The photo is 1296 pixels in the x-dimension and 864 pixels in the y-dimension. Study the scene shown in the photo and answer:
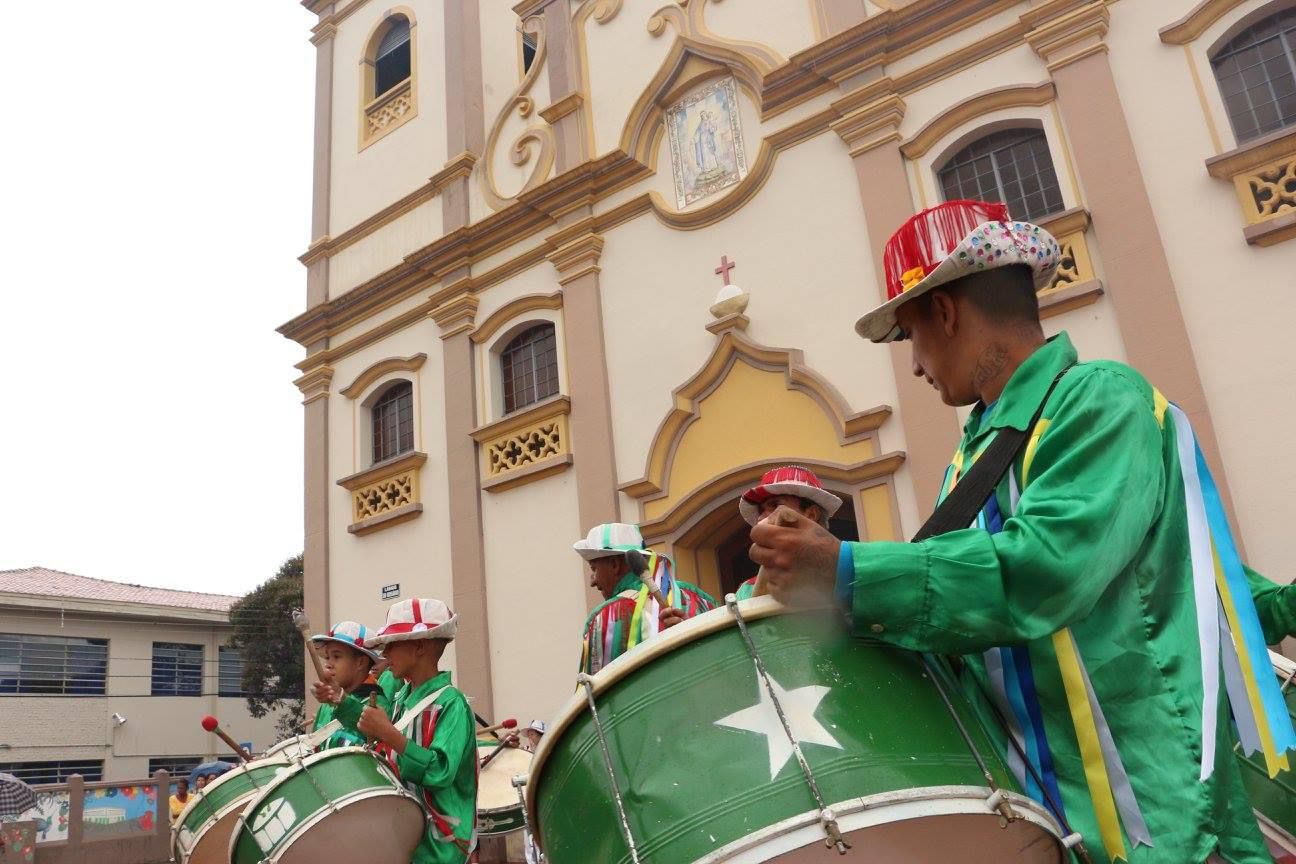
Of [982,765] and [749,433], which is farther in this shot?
[749,433]

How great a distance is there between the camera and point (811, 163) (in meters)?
8.91

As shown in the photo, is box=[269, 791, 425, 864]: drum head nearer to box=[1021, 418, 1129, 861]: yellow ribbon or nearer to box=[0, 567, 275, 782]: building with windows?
box=[1021, 418, 1129, 861]: yellow ribbon

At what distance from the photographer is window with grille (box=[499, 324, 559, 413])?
10.6 m

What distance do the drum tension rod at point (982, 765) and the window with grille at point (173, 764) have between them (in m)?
30.6

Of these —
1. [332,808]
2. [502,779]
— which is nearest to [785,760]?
[332,808]

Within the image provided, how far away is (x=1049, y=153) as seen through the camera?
7945 millimetres

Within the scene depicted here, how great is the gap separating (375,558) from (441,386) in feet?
6.88

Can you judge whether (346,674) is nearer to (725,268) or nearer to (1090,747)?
(1090,747)

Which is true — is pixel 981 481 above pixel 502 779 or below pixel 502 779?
above

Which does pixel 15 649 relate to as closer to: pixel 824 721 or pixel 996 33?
pixel 996 33

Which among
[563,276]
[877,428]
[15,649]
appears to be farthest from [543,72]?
[15,649]

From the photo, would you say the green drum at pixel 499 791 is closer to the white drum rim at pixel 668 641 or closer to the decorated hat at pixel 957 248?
the white drum rim at pixel 668 641

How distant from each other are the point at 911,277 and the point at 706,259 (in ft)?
25.0

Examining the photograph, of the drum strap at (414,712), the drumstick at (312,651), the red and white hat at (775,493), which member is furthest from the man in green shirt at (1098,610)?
the drumstick at (312,651)
